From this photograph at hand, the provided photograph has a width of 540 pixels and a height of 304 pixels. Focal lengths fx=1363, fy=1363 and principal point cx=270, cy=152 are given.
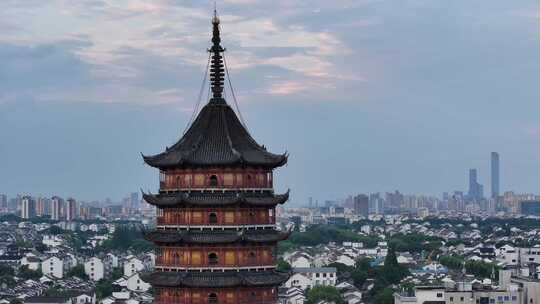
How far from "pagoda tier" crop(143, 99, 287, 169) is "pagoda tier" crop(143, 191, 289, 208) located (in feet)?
2.23

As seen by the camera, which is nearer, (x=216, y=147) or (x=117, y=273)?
(x=216, y=147)

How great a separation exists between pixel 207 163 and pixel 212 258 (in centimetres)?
223

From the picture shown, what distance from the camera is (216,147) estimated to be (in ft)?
107

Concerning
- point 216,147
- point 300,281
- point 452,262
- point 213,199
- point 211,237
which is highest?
point 216,147

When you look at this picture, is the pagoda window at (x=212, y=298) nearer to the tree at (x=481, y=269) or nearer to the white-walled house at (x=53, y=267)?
the tree at (x=481, y=269)

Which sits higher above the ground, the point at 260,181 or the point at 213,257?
the point at 260,181

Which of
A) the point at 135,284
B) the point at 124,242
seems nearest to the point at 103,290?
the point at 135,284

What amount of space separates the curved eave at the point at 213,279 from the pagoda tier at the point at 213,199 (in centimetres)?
163

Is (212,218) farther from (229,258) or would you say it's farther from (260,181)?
(260,181)

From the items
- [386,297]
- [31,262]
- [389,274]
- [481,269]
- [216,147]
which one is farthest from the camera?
[31,262]

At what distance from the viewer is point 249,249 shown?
105 ft

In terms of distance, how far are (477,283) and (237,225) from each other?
5135 centimetres

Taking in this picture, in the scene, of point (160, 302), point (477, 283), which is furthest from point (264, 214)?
point (477, 283)

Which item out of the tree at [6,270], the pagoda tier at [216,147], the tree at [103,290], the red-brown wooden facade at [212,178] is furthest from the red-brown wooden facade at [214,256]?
the tree at [6,270]
